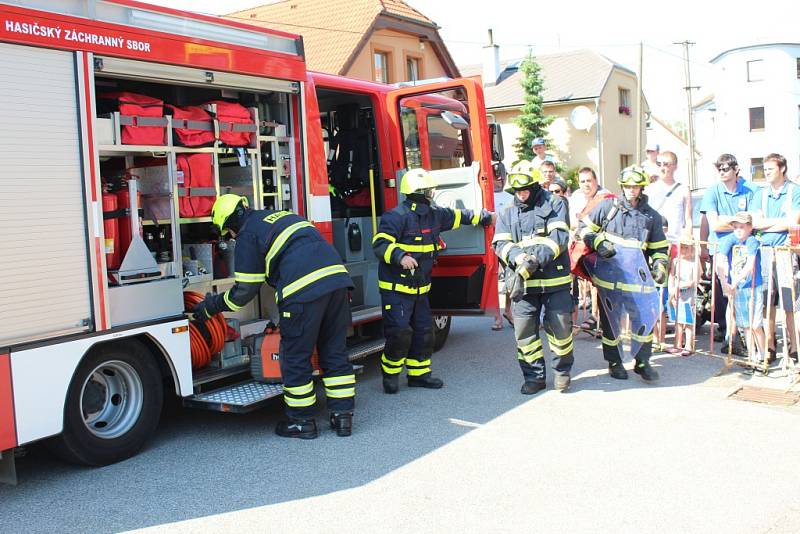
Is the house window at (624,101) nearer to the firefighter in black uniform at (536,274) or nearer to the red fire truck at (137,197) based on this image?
the red fire truck at (137,197)

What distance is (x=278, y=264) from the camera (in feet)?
17.9

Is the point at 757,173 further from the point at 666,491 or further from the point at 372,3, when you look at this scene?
the point at 666,491

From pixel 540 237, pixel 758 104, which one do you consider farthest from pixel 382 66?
pixel 758 104

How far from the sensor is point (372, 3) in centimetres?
2425

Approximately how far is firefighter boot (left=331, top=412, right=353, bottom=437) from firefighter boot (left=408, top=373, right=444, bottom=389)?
4.40 ft

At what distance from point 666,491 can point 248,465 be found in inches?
96.1

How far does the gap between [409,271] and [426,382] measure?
99 centimetres

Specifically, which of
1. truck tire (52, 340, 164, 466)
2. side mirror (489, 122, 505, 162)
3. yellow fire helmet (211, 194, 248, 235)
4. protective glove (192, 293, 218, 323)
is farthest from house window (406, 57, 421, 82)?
truck tire (52, 340, 164, 466)

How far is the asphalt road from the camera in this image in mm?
4062

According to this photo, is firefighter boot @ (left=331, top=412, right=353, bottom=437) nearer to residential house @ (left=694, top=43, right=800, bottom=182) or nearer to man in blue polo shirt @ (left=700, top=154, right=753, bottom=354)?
man in blue polo shirt @ (left=700, top=154, right=753, bottom=354)

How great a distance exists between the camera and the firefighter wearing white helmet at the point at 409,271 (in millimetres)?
6422

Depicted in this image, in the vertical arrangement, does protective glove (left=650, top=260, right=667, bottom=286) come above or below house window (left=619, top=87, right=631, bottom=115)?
below

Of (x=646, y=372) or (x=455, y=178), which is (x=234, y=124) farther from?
(x=646, y=372)

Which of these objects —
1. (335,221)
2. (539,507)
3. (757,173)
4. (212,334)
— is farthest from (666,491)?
(757,173)
